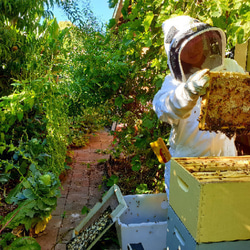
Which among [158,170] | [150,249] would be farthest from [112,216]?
[158,170]

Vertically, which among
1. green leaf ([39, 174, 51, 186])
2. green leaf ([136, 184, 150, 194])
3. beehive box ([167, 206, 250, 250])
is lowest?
green leaf ([136, 184, 150, 194])

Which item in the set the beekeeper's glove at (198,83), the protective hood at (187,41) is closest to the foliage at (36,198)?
the protective hood at (187,41)

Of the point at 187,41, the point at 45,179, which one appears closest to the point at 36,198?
the point at 45,179

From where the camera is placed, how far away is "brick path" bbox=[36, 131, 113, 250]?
257 centimetres

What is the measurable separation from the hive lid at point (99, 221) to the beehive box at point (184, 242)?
0.53m

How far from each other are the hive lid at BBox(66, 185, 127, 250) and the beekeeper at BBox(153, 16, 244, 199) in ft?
1.71

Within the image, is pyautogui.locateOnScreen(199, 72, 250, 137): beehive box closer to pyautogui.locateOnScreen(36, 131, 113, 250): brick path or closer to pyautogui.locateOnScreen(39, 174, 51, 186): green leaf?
pyautogui.locateOnScreen(39, 174, 51, 186): green leaf

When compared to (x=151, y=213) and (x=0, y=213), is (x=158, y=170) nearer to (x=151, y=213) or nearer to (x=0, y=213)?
(x=151, y=213)

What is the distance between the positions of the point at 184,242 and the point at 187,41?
3.95ft

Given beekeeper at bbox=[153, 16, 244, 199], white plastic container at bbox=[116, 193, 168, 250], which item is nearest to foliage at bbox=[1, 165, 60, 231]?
white plastic container at bbox=[116, 193, 168, 250]

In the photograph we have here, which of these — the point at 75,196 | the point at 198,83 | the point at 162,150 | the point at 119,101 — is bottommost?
the point at 75,196

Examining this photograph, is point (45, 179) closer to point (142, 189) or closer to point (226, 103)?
point (142, 189)

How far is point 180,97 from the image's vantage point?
1500 millimetres

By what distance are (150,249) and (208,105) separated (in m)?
1.24
